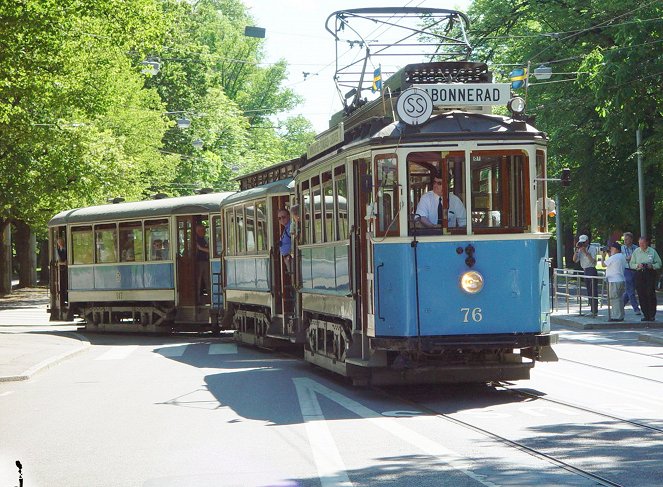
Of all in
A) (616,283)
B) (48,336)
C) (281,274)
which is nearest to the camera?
(281,274)

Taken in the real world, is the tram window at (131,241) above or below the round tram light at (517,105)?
below

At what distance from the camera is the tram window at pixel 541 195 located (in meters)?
13.6

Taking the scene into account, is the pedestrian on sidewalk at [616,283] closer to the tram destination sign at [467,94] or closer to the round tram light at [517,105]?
the tram destination sign at [467,94]

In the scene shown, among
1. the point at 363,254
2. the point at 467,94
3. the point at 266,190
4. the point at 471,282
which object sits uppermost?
the point at 467,94

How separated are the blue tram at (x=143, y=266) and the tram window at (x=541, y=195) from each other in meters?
13.4

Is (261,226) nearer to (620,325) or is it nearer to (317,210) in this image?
(317,210)

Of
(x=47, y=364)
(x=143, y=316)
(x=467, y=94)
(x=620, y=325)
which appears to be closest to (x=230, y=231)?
(x=143, y=316)

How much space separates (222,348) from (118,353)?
188 centimetres

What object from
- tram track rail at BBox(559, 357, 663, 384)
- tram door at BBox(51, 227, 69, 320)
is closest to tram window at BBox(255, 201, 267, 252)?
tram track rail at BBox(559, 357, 663, 384)

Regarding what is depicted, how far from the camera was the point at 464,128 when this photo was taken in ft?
44.6

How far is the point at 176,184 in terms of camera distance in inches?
2384

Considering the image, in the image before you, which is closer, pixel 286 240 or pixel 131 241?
pixel 286 240

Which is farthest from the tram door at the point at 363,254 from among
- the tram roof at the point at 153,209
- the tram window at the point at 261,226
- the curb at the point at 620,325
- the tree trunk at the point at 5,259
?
the tree trunk at the point at 5,259

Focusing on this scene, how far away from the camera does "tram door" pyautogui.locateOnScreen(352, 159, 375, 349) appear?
13730 millimetres
